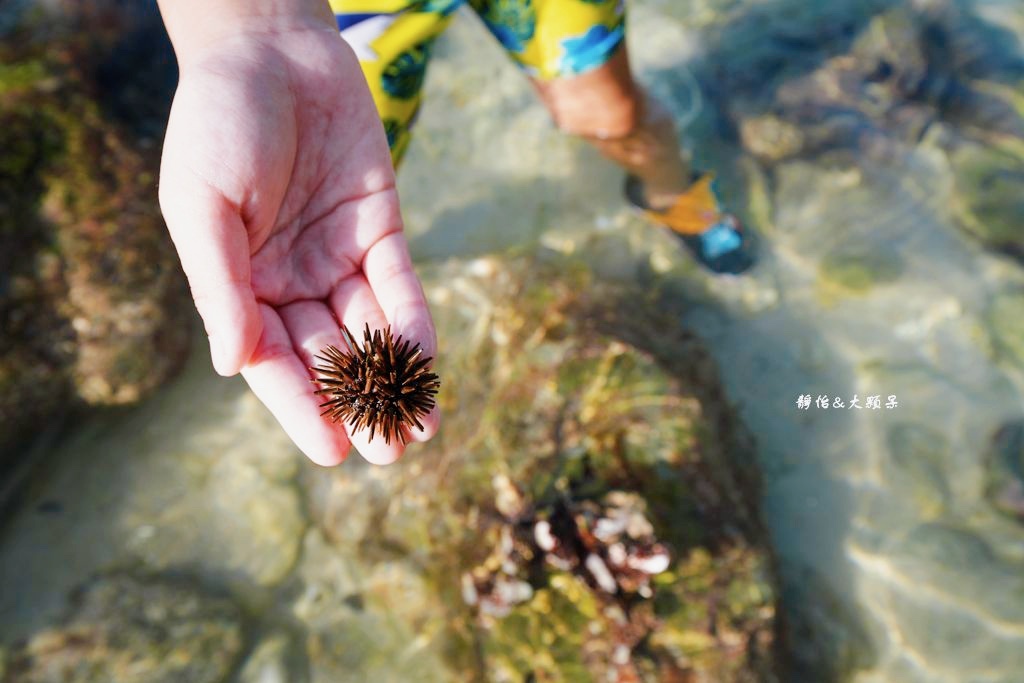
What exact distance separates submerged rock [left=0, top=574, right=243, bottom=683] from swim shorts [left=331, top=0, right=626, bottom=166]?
249 cm

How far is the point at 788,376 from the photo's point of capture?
4395 mm

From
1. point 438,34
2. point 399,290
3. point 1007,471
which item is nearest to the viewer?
point 399,290

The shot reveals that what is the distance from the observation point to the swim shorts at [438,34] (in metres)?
2.87

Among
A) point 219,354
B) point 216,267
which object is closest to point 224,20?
point 216,267

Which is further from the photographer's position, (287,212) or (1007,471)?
(1007,471)

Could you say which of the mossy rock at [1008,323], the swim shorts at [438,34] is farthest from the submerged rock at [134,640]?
the mossy rock at [1008,323]

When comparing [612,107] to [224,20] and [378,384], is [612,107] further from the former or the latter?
[378,384]

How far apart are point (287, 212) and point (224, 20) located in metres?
0.62

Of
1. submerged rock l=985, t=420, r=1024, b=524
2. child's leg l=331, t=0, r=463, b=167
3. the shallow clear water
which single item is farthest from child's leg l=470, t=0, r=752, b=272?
submerged rock l=985, t=420, r=1024, b=524

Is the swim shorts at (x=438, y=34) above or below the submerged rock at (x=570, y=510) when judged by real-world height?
above

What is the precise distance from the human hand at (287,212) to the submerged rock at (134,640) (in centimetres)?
217

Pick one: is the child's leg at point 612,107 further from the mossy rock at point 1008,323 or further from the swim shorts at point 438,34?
the mossy rock at point 1008,323

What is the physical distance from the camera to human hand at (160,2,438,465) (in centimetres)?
201

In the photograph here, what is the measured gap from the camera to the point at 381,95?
3.02 meters
